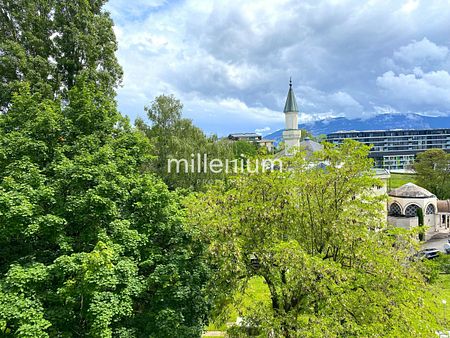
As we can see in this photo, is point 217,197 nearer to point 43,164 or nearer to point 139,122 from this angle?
point 43,164

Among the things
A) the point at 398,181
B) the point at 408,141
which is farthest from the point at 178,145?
the point at 408,141

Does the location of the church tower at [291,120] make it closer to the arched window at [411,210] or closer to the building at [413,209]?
the building at [413,209]

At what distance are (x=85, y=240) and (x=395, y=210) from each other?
4249 centimetres

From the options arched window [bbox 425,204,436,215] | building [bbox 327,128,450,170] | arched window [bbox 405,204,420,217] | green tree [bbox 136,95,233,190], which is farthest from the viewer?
building [bbox 327,128,450,170]

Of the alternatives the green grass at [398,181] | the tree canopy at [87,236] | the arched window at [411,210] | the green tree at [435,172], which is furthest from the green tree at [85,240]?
the green grass at [398,181]

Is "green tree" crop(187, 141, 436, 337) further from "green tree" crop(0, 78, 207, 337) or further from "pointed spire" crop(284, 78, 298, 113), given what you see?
"pointed spire" crop(284, 78, 298, 113)

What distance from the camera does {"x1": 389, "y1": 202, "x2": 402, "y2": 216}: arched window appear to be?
42.4 m

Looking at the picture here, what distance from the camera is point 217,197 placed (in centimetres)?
1239

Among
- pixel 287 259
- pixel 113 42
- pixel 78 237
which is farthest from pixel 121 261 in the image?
pixel 113 42

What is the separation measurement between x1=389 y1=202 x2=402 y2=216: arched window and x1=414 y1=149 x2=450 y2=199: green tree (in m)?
16.1

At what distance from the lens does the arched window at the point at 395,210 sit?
42.4 m

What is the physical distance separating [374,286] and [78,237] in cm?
984

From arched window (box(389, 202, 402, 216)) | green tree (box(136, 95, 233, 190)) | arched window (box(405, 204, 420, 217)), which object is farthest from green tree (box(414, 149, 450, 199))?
green tree (box(136, 95, 233, 190))

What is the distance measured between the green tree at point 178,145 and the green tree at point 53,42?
9476 millimetres
